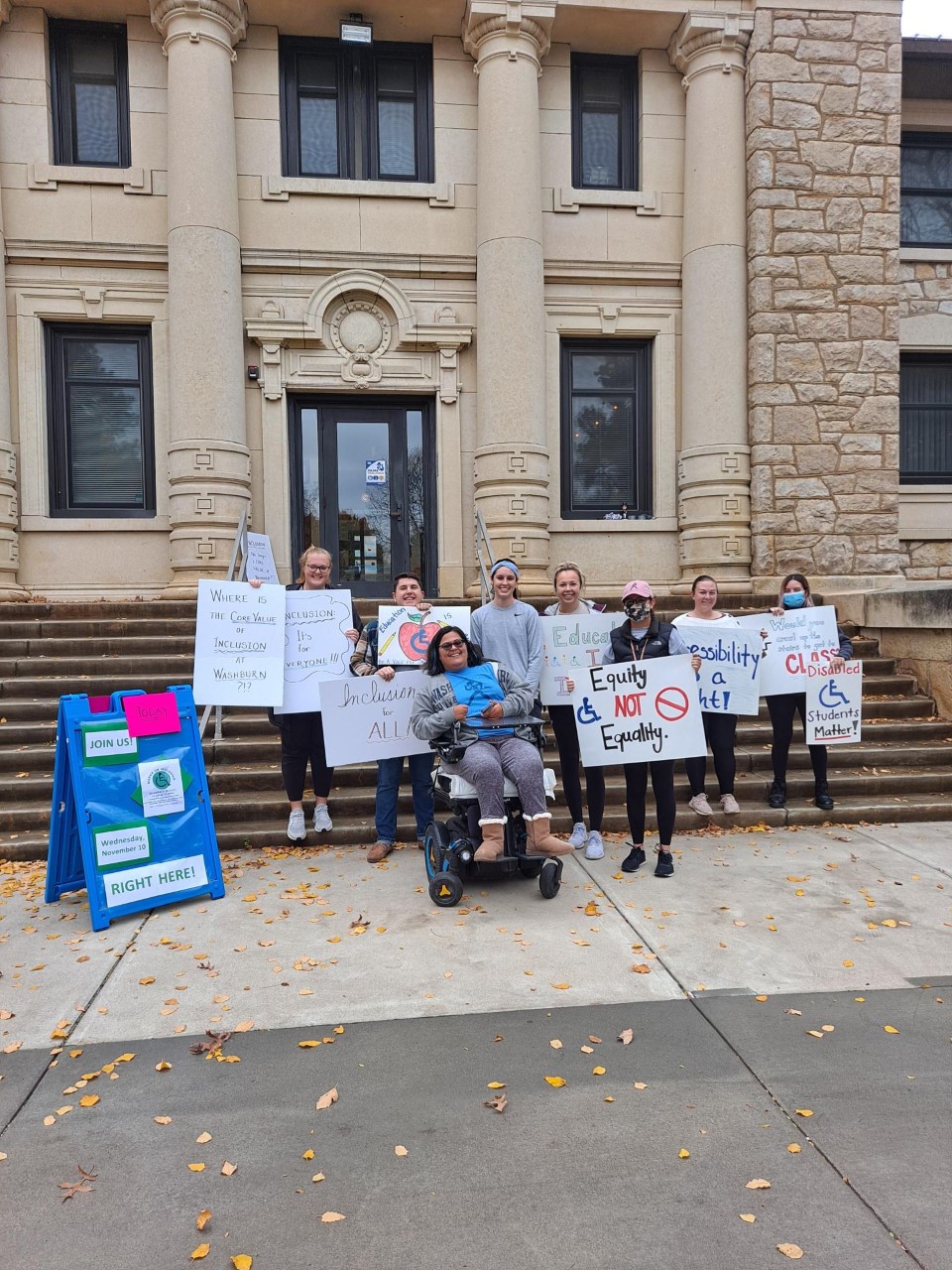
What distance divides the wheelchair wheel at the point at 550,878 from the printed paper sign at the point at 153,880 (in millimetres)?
2072

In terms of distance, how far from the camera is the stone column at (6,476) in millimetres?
10000

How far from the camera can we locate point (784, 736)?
21.3ft

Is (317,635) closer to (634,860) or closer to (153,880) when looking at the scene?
(153,880)

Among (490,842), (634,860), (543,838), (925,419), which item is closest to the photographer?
(490,842)

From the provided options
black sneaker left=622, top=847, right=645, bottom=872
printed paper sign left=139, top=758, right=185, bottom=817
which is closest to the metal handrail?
black sneaker left=622, top=847, right=645, bottom=872

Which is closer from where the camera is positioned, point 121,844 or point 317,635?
point 121,844

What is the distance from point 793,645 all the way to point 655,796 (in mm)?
2063

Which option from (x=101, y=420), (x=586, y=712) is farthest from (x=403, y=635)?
(x=101, y=420)

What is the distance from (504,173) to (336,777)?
802cm

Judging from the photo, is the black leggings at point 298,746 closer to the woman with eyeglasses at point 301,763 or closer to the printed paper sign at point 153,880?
the woman with eyeglasses at point 301,763

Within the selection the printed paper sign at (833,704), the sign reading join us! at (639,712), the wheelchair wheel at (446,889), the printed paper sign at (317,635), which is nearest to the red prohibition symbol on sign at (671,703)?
the sign reading join us! at (639,712)

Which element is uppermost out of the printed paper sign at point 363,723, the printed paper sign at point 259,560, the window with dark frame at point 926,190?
the window with dark frame at point 926,190

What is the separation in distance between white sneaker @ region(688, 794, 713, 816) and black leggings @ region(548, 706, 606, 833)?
92cm

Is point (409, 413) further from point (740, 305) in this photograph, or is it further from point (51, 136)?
point (51, 136)
